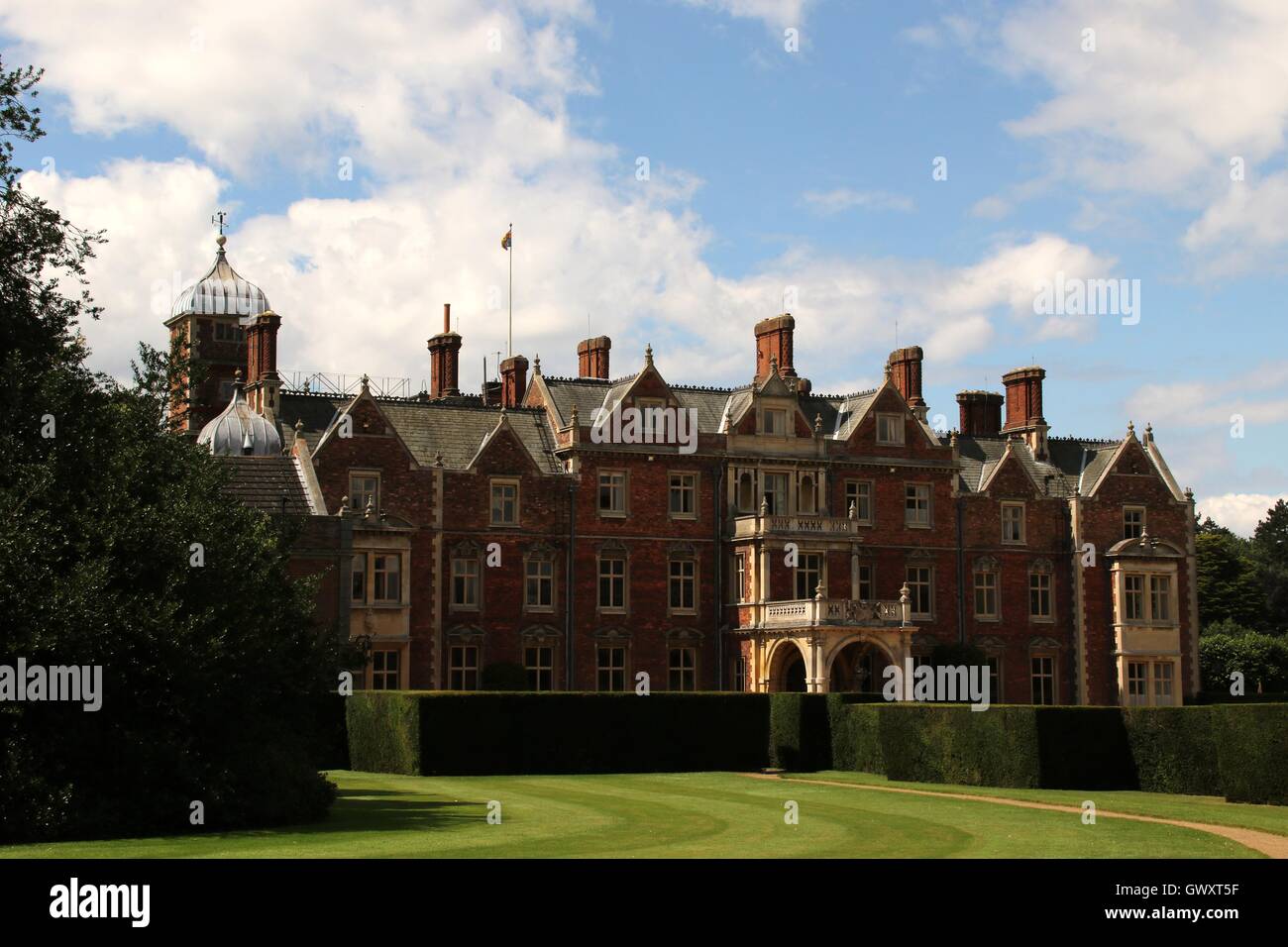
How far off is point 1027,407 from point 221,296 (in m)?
34.7

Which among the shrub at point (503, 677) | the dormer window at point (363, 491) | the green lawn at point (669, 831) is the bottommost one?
the green lawn at point (669, 831)

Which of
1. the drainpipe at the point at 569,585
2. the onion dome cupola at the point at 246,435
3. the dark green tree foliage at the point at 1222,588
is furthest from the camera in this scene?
the dark green tree foliage at the point at 1222,588

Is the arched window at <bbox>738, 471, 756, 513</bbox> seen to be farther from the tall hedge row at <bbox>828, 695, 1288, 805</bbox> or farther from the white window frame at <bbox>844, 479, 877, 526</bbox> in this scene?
the tall hedge row at <bbox>828, 695, 1288, 805</bbox>

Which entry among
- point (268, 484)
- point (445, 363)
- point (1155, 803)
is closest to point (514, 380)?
point (445, 363)

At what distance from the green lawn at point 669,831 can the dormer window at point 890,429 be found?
84.4 ft

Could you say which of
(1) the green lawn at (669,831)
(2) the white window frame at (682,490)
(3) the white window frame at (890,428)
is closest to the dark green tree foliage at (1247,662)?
(3) the white window frame at (890,428)

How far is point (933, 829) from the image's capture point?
22.6m

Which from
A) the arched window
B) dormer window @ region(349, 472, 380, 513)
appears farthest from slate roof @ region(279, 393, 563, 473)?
the arched window

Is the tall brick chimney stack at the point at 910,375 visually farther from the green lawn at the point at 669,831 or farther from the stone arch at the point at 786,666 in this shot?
the green lawn at the point at 669,831

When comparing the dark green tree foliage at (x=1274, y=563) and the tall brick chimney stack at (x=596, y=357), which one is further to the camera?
the dark green tree foliage at (x=1274, y=563)

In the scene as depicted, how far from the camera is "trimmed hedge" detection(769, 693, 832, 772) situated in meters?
38.7

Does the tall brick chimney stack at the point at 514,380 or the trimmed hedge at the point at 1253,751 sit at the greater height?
the tall brick chimney stack at the point at 514,380

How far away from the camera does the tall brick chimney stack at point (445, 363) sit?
56.4 meters
